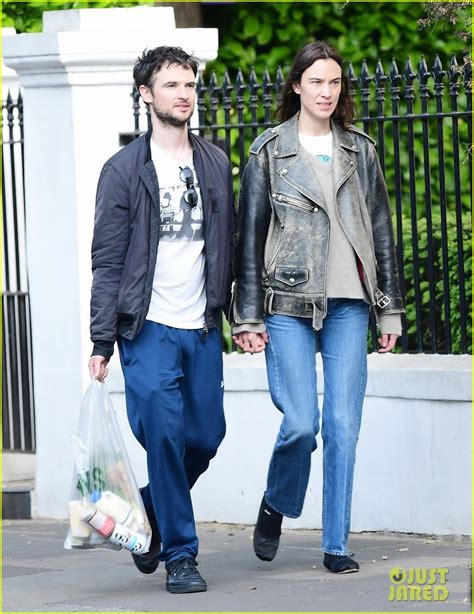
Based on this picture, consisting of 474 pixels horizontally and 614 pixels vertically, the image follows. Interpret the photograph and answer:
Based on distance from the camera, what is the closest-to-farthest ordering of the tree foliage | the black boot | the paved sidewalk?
the paved sidewalk
the black boot
the tree foliage

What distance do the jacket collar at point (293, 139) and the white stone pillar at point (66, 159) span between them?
2.11 m

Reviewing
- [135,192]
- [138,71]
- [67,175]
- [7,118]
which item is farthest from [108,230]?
[7,118]

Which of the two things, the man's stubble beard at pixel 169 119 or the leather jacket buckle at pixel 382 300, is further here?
the leather jacket buckle at pixel 382 300

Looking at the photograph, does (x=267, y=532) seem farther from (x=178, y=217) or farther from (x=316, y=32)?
(x=316, y=32)

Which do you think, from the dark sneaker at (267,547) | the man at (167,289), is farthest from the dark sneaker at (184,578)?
the dark sneaker at (267,547)

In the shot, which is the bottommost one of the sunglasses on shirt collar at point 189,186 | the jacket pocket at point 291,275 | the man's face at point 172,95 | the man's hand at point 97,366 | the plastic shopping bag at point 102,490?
the plastic shopping bag at point 102,490

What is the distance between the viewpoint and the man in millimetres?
6023

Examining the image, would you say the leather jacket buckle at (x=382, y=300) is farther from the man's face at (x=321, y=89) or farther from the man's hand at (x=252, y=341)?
the man's face at (x=321, y=89)

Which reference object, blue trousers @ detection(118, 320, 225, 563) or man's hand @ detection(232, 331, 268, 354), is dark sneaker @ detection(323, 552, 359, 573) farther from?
man's hand @ detection(232, 331, 268, 354)

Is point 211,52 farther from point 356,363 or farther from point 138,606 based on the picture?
point 138,606

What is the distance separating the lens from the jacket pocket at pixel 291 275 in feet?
20.0

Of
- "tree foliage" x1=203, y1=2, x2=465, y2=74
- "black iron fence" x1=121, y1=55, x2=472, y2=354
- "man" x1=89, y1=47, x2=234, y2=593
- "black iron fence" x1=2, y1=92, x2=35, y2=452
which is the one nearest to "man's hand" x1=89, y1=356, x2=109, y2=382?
"man" x1=89, y1=47, x2=234, y2=593

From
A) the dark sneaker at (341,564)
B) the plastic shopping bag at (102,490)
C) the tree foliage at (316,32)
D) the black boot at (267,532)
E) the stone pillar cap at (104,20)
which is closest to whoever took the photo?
the plastic shopping bag at (102,490)

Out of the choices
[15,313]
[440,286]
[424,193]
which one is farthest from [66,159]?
[440,286]
